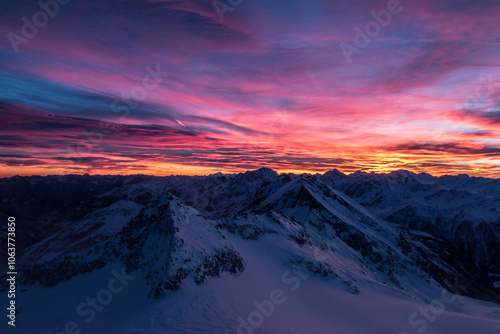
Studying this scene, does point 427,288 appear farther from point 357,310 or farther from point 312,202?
point 357,310

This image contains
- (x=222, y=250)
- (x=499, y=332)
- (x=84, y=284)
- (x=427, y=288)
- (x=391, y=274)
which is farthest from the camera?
(x=427, y=288)

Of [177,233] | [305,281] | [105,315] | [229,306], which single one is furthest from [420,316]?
[105,315]

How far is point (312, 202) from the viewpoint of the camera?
122 m

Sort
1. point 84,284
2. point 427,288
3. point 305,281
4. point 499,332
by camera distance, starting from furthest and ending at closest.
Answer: point 427,288, point 305,281, point 84,284, point 499,332

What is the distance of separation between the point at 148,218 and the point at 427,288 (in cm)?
13066

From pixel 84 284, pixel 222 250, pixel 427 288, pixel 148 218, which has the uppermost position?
pixel 148 218

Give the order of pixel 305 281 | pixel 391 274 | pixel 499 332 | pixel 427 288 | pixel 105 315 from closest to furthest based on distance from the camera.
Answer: pixel 105 315 < pixel 499 332 < pixel 305 281 < pixel 391 274 < pixel 427 288

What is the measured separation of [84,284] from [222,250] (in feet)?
59.4

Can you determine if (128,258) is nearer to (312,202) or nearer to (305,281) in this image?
(305,281)

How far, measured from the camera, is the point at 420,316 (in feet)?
114

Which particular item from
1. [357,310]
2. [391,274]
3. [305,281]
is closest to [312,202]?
[391,274]

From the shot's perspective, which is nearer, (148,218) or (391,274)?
(148,218)

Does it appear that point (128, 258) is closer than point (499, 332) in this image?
No

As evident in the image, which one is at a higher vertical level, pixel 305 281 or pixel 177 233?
pixel 177 233
